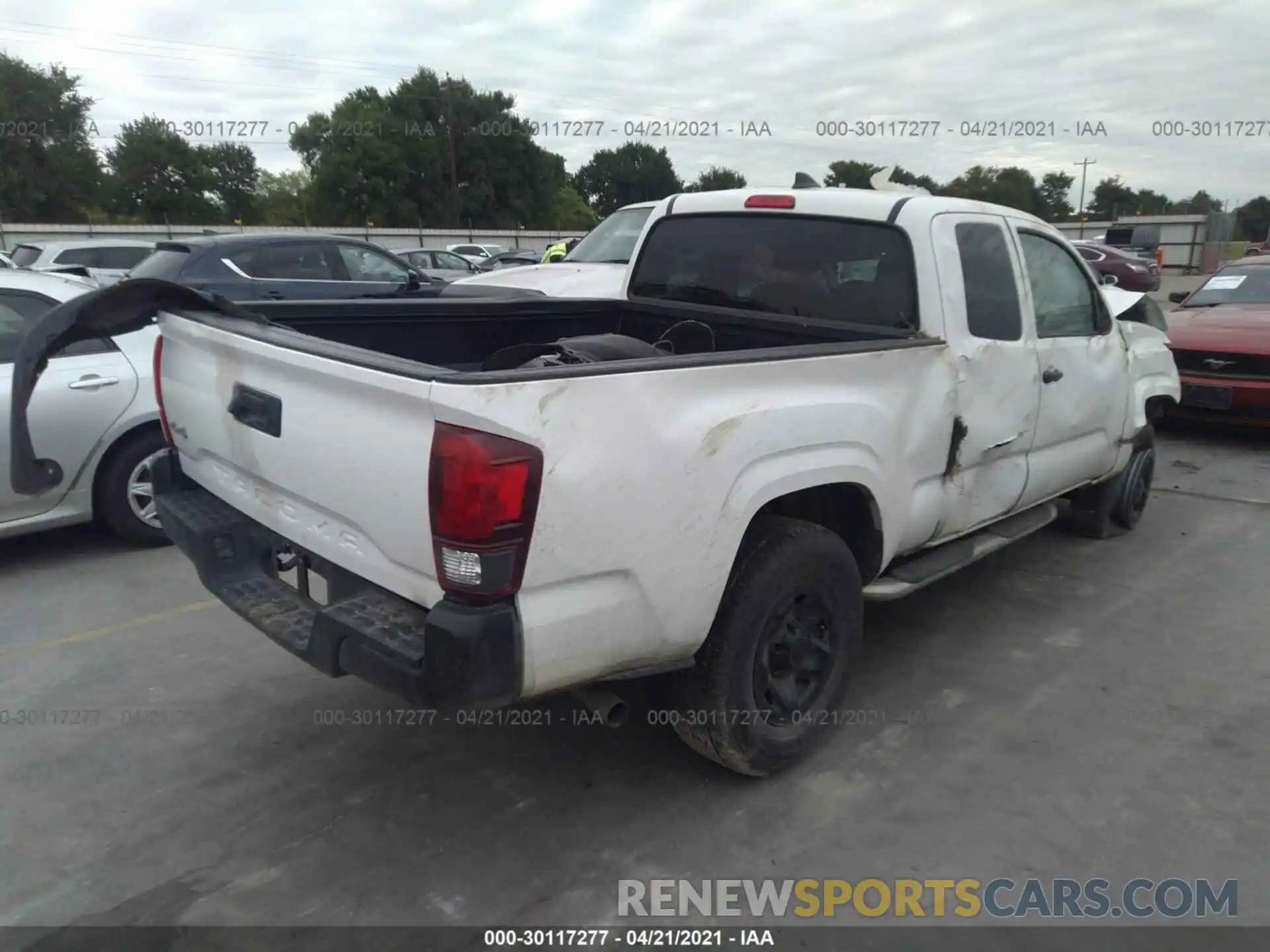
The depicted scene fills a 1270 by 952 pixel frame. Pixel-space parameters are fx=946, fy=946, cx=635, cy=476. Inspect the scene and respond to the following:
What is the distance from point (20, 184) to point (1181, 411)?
50728 mm

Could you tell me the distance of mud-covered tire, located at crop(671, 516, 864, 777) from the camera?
9.50 ft

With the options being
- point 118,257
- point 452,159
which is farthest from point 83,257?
point 452,159

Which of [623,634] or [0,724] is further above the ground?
[623,634]

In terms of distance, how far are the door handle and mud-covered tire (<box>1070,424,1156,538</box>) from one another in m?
5.55

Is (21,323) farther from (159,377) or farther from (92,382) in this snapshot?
(159,377)

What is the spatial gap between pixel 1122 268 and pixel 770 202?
67.9 ft

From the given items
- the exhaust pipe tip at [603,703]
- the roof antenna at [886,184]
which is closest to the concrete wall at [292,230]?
the roof antenna at [886,184]

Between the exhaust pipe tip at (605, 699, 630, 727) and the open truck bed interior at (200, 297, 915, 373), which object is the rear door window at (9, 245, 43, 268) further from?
the exhaust pipe tip at (605, 699, 630, 727)

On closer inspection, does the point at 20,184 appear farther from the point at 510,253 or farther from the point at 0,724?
the point at 0,724

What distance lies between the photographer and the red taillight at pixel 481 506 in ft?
7.38

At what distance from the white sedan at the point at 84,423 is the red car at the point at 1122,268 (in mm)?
17959

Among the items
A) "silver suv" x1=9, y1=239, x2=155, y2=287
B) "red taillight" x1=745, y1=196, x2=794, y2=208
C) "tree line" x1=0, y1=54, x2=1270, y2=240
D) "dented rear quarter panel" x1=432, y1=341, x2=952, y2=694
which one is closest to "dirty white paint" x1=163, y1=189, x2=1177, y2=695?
"dented rear quarter panel" x1=432, y1=341, x2=952, y2=694

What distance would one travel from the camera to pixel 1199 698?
151 inches

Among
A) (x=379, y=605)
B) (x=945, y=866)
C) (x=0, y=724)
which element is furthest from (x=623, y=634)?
(x=0, y=724)
